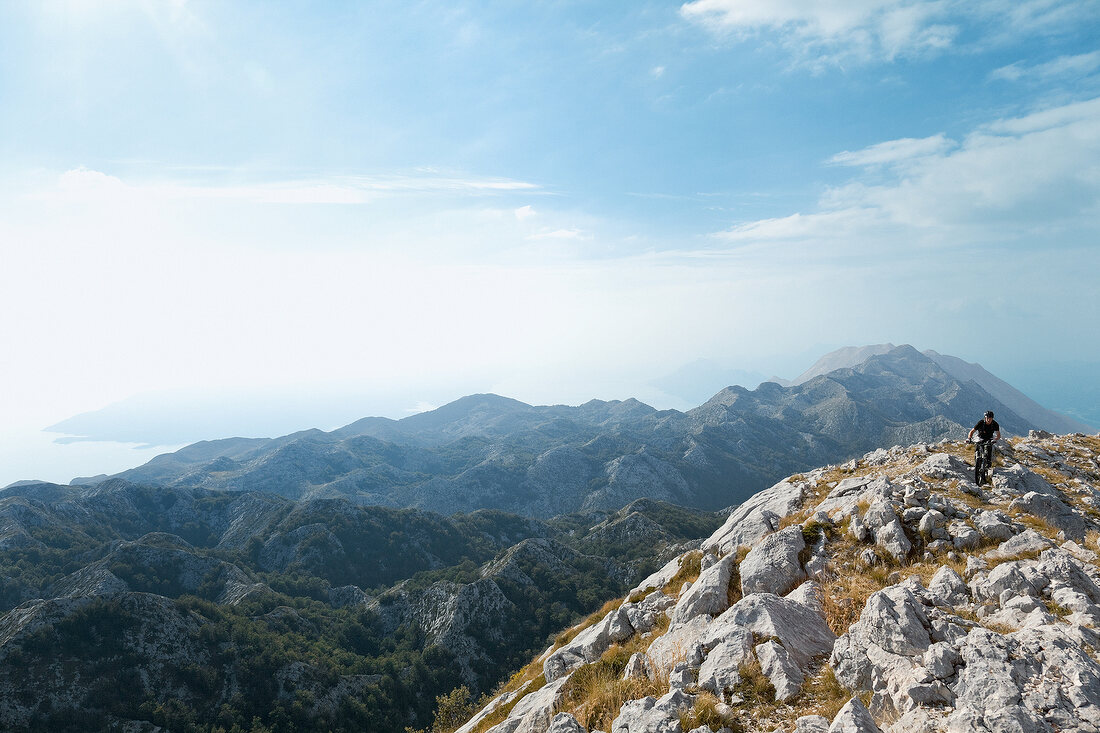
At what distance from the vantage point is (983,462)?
74.8ft

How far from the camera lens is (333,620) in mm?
88625

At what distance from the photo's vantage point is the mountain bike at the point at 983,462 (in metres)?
22.3

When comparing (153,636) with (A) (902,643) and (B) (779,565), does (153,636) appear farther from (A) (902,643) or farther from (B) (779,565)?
(A) (902,643)

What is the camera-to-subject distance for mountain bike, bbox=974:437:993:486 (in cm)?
2228

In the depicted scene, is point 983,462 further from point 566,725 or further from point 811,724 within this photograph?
point 566,725

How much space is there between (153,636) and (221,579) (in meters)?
34.6

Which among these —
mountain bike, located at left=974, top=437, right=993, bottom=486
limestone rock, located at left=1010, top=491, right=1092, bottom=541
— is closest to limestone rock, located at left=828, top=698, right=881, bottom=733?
limestone rock, located at left=1010, top=491, right=1092, bottom=541

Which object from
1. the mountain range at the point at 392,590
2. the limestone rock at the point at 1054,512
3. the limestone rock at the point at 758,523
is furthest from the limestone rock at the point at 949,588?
the limestone rock at the point at 1054,512

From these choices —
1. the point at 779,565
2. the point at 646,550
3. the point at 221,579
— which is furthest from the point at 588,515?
the point at 779,565

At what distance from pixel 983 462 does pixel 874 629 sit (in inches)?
717

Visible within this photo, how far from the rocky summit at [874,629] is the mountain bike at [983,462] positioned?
28.0 inches

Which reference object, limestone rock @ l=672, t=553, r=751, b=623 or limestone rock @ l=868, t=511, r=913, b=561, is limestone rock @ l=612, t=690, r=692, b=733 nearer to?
limestone rock @ l=672, t=553, r=751, b=623

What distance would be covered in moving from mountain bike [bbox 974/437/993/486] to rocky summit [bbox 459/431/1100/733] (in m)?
0.71

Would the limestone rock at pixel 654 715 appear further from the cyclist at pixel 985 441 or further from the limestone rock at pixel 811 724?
the cyclist at pixel 985 441
